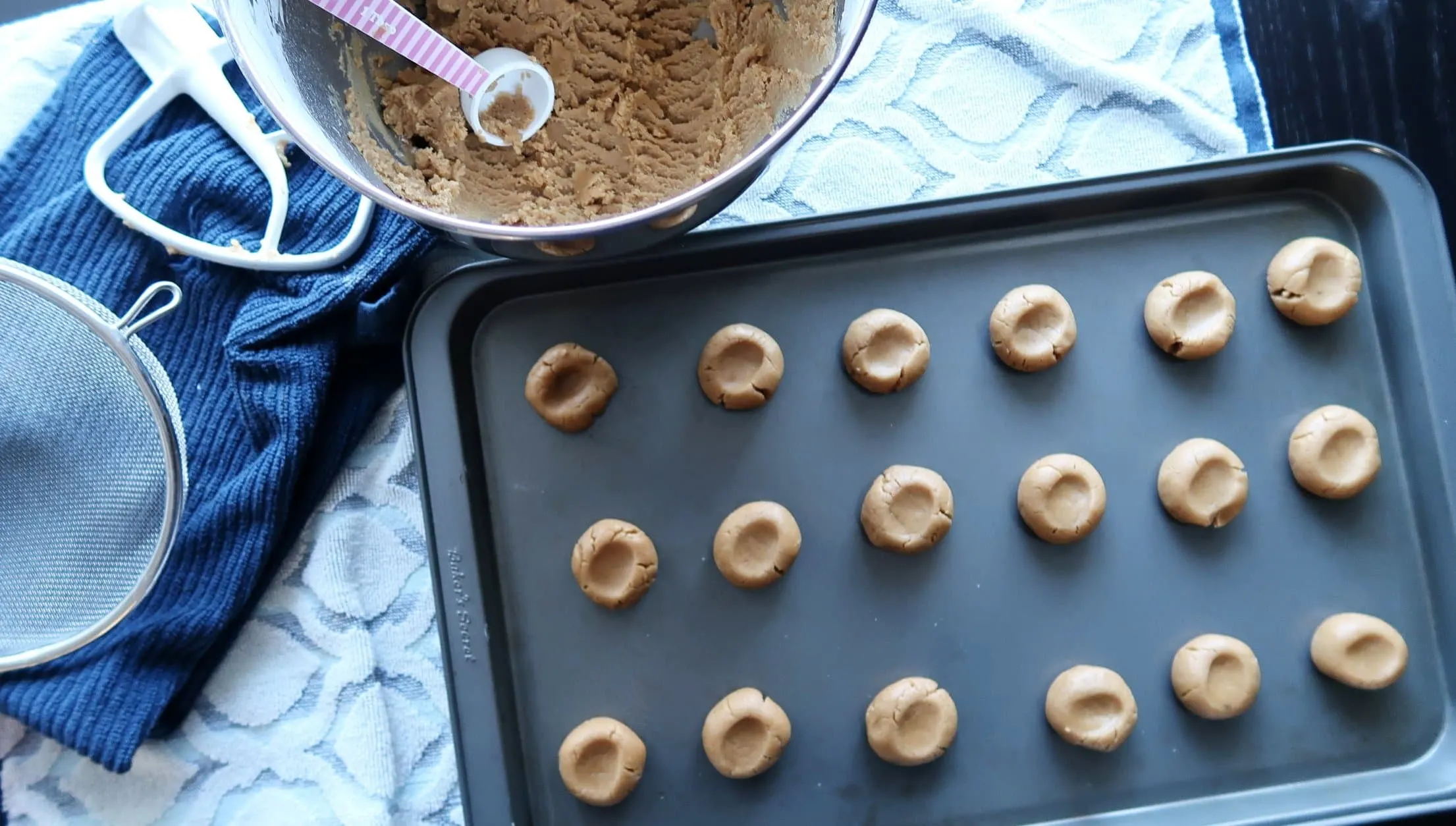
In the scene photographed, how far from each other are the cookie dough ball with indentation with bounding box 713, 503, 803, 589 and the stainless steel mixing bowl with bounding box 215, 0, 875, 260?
28 centimetres

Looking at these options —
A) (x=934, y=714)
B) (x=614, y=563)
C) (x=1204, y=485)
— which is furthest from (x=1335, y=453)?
(x=614, y=563)

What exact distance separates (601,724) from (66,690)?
57 cm

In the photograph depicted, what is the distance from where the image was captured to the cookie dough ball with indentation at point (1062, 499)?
3.15 ft

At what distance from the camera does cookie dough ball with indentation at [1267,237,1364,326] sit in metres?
0.99

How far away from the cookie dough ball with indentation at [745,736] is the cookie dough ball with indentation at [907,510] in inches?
7.8

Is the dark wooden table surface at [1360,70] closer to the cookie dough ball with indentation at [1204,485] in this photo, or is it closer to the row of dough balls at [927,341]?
the row of dough balls at [927,341]

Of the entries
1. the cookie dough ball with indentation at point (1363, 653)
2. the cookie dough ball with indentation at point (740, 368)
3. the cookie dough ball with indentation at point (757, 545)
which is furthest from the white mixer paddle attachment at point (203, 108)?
the cookie dough ball with indentation at point (1363, 653)

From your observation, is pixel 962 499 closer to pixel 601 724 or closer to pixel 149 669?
pixel 601 724

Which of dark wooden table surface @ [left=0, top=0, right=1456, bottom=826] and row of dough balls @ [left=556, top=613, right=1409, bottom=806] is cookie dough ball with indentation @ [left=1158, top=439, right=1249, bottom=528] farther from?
dark wooden table surface @ [left=0, top=0, right=1456, bottom=826]

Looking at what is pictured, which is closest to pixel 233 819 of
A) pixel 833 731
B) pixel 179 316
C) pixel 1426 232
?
pixel 179 316

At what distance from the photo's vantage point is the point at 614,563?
968 millimetres

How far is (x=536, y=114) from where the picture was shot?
0.88 meters

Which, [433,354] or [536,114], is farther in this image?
[433,354]

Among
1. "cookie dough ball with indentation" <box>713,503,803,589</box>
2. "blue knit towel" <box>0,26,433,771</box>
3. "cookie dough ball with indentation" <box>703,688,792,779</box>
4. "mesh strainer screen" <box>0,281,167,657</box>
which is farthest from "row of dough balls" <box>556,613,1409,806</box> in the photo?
"mesh strainer screen" <box>0,281,167,657</box>
